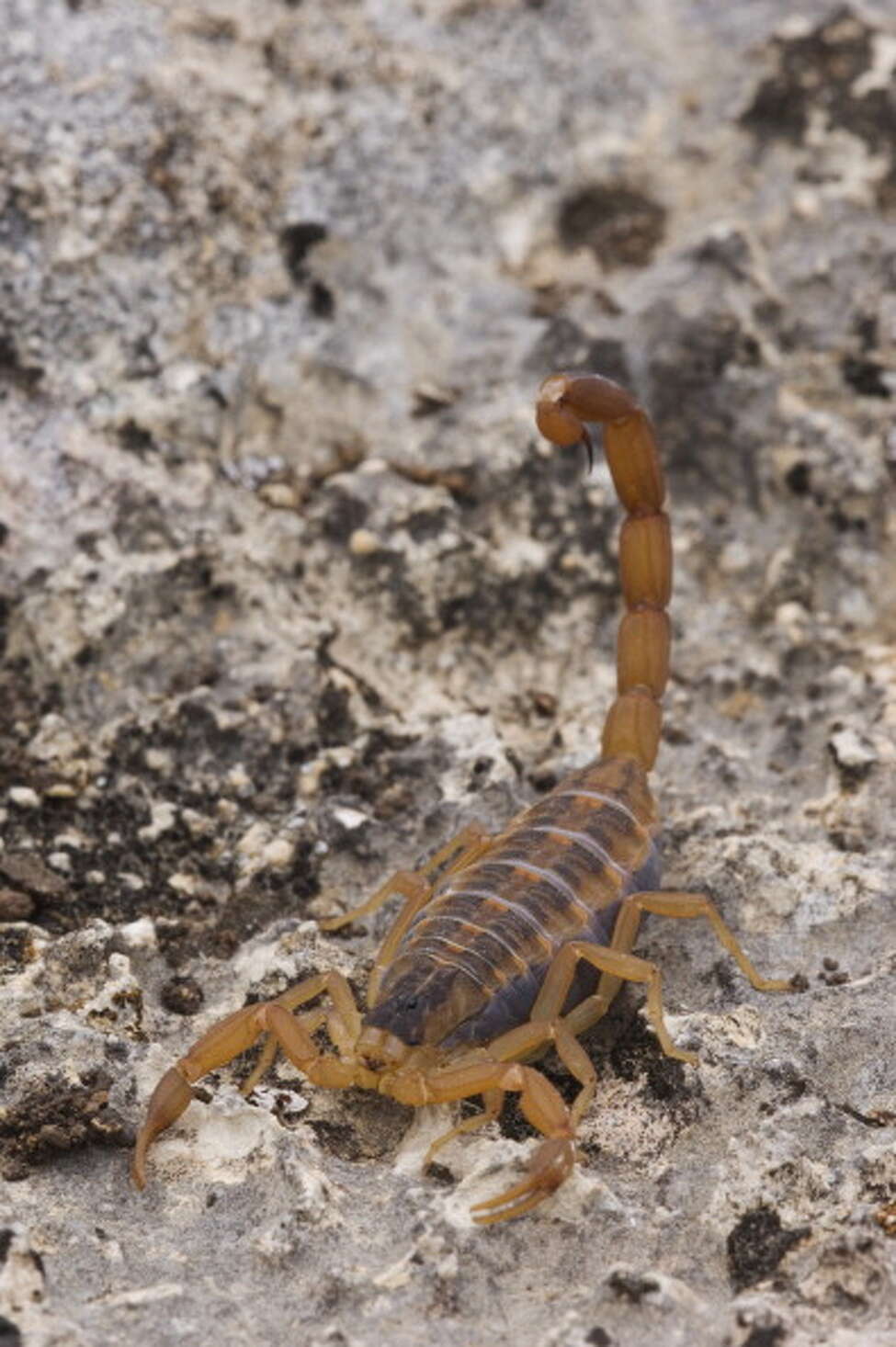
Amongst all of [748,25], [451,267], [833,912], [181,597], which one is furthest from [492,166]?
[833,912]

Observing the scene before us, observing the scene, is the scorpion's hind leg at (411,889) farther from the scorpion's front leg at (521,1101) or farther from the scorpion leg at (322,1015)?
the scorpion's front leg at (521,1101)

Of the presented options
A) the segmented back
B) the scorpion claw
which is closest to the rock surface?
the scorpion claw

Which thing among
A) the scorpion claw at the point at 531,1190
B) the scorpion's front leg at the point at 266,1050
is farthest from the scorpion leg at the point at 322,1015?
the scorpion claw at the point at 531,1190

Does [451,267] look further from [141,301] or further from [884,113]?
[884,113]

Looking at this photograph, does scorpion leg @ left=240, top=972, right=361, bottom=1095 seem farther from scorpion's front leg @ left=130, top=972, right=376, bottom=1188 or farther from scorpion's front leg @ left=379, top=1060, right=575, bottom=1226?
scorpion's front leg @ left=379, top=1060, right=575, bottom=1226

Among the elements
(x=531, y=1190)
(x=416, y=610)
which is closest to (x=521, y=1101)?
(x=531, y=1190)

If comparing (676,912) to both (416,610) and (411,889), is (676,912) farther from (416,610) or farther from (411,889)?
(416,610)
